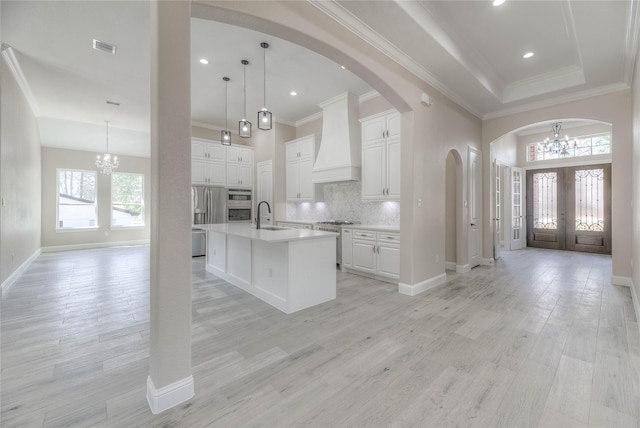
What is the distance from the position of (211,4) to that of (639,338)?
14.9 ft

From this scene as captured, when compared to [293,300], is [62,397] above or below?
below

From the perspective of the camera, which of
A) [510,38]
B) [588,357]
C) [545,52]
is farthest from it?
[545,52]

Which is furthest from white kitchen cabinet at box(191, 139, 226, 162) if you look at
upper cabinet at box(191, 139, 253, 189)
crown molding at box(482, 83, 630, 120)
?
crown molding at box(482, 83, 630, 120)

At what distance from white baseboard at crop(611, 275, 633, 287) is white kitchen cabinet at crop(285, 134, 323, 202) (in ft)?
17.0

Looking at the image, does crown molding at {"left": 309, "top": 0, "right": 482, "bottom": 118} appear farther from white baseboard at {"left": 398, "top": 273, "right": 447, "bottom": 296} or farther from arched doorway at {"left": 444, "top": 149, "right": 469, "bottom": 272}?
white baseboard at {"left": 398, "top": 273, "right": 447, "bottom": 296}

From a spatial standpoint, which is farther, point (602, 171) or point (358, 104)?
point (602, 171)

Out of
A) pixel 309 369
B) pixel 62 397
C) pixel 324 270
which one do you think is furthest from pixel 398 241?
pixel 62 397

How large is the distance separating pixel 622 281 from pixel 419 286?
10.5ft

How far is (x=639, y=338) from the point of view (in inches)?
100

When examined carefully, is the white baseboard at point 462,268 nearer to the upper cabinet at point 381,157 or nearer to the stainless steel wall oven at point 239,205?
the upper cabinet at point 381,157

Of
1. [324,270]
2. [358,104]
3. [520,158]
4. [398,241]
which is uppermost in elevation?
[358,104]

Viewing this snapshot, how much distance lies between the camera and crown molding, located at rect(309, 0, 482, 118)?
101 inches

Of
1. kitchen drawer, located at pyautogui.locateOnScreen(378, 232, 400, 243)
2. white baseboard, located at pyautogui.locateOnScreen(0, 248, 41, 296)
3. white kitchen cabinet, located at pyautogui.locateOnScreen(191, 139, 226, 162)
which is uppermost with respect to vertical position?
white kitchen cabinet, located at pyautogui.locateOnScreen(191, 139, 226, 162)

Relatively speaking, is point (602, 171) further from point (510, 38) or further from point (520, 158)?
point (510, 38)
